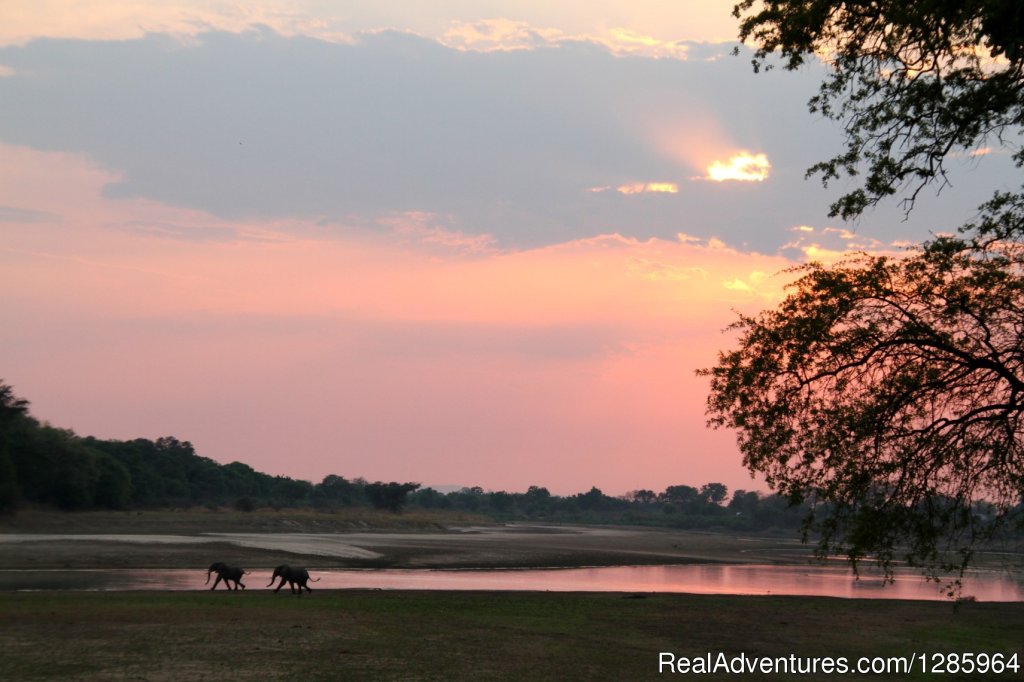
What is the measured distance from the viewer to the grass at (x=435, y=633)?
16.4 metres

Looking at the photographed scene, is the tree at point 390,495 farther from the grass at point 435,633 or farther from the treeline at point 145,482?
the grass at point 435,633

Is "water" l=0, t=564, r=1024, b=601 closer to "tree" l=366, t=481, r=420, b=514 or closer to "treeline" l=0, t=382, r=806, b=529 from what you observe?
"treeline" l=0, t=382, r=806, b=529

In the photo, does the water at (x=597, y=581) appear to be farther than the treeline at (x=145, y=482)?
No

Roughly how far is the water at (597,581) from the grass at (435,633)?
3.82 meters

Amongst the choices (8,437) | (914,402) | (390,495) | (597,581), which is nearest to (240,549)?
(597,581)

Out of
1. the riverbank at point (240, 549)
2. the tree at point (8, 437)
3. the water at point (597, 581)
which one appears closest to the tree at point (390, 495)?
the riverbank at point (240, 549)

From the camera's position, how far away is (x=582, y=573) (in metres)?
49.2

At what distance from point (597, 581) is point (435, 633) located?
78.6ft

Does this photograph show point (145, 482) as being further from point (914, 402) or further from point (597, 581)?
point (914, 402)

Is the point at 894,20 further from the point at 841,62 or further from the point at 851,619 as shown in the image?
the point at 851,619

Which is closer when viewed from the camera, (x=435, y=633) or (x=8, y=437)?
(x=435, y=633)

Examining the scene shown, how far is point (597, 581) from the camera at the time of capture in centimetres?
4369

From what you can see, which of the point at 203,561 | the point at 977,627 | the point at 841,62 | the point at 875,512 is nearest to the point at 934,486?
the point at 875,512

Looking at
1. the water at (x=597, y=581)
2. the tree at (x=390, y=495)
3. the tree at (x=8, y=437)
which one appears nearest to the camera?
the water at (x=597, y=581)
